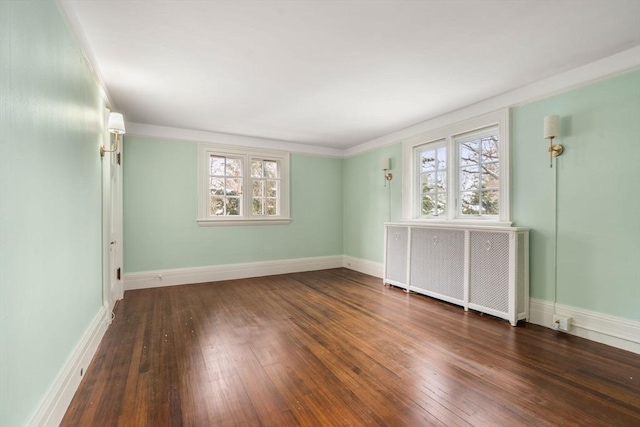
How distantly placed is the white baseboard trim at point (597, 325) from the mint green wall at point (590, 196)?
0.06 metres

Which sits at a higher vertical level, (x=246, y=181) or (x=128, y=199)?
(x=246, y=181)

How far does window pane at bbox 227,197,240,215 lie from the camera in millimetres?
5242

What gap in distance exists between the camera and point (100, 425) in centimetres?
161

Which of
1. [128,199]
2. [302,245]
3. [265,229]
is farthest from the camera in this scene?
[302,245]

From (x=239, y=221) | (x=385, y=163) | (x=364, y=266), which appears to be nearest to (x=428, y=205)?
(x=385, y=163)

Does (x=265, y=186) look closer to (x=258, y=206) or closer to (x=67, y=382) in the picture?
(x=258, y=206)

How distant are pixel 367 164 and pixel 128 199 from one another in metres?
4.14

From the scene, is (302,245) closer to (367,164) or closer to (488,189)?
(367,164)

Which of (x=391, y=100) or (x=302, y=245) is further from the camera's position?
(x=302, y=245)

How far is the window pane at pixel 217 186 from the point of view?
5.10m

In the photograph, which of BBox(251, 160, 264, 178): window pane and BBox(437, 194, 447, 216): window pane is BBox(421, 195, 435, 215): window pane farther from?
BBox(251, 160, 264, 178): window pane

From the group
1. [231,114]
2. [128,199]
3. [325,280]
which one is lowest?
[325,280]

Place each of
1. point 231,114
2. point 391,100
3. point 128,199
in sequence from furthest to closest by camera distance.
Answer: point 128,199
point 231,114
point 391,100

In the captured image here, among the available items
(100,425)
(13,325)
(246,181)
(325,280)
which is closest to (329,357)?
(100,425)
